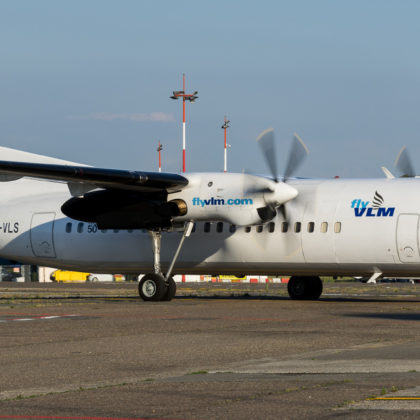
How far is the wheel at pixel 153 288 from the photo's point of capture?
2972cm

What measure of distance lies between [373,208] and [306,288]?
5.71m

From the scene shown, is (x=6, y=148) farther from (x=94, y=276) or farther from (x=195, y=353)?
(x=94, y=276)

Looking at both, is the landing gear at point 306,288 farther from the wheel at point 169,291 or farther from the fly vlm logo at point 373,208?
the fly vlm logo at point 373,208

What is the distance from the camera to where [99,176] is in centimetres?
2750

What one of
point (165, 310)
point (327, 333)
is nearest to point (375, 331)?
point (327, 333)

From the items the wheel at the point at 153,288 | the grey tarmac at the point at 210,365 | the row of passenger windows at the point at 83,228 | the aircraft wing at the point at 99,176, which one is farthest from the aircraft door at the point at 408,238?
the row of passenger windows at the point at 83,228

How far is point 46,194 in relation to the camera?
34.4 meters

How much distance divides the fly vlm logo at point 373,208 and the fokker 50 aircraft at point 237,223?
0.03 m

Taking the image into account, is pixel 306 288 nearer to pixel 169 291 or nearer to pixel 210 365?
pixel 169 291

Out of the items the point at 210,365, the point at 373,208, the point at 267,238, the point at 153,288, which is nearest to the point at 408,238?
the point at 373,208

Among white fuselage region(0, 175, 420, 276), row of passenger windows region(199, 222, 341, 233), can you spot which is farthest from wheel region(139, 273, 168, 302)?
row of passenger windows region(199, 222, 341, 233)

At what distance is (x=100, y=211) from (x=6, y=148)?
7.25 m

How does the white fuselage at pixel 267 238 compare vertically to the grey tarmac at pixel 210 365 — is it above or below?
above

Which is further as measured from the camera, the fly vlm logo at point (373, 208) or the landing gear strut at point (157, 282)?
the landing gear strut at point (157, 282)
